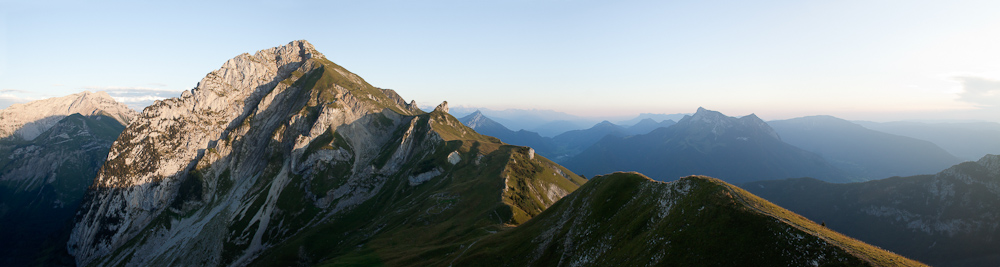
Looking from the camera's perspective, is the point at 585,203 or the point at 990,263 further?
the point at 990,263

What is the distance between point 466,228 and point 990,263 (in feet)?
907

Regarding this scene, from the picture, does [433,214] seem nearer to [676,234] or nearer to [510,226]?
[510,226]

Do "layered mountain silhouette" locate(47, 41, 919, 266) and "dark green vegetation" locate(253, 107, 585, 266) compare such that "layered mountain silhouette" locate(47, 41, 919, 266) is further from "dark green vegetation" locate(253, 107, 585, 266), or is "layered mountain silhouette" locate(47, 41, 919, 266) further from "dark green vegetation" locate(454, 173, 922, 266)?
"dark green vegetation" locate(253, 107, 585, 266)

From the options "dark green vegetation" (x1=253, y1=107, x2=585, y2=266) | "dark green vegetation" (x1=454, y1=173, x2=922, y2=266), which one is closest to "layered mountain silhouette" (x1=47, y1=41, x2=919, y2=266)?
"dark green vegetation" (x1=454, y1=173, x2=922, y2=266)

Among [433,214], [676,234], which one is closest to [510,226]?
[433,214]

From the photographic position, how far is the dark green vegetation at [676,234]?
30.5 metres

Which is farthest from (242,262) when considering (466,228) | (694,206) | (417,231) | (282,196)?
(694,206)

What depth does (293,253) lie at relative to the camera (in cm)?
14375

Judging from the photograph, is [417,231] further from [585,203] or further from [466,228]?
[585,203]

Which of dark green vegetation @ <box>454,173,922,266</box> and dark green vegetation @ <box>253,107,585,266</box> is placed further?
dark green vegetation @ <box>253,107,585,266</box>

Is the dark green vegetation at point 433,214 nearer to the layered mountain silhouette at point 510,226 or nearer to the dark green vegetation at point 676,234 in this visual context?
the layered mountain silhouette at point 510,226

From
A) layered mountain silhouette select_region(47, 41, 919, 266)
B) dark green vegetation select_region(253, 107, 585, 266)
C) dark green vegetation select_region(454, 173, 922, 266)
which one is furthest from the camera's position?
dark green vegetation select_region(253, 107, 585, 266)

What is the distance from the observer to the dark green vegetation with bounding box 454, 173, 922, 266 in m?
30.5

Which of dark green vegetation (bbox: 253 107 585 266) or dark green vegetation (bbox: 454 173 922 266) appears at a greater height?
dark green vegetation (bbox: 454 173 922 266)
